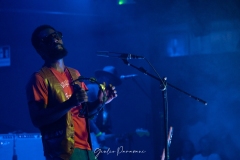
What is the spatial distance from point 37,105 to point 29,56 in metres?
5.69

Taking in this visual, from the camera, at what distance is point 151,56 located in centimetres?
704

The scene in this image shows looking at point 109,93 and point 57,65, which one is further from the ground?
point 57,65

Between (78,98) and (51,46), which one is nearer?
(78,98)

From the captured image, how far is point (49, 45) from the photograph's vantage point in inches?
107

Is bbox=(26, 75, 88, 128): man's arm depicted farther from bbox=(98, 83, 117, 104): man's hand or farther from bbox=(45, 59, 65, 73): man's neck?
bbox=(98, 83, 117, 104): man's hand

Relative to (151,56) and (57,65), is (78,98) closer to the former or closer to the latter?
(57,65)

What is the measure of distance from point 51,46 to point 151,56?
14.8 feet

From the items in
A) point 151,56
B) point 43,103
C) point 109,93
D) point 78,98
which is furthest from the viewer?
point 151,56

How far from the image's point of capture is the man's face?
2691 mm

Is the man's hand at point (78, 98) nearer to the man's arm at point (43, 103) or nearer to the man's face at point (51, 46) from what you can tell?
the man's arm at point (43, 103)

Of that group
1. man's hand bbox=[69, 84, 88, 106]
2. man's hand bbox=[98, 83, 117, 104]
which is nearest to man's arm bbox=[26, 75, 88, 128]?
Result: man's hand bbox=[69, 84, 88, 106]

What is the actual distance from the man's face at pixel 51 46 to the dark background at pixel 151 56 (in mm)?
3679

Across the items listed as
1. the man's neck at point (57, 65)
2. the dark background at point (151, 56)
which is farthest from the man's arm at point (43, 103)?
the dark background at point (151, 56)

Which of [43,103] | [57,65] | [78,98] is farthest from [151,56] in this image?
[78,98]
